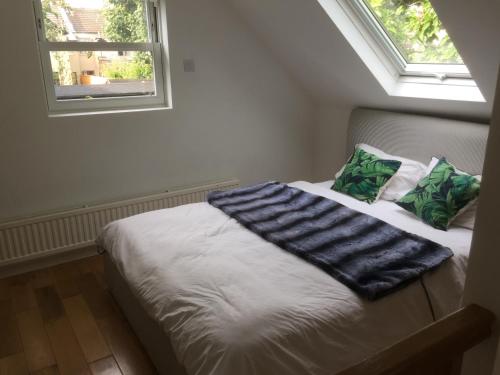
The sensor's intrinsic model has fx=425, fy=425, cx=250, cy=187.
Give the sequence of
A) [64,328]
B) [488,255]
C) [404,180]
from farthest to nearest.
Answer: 1. [404,180]
2. [64,328]
3. [488,255]

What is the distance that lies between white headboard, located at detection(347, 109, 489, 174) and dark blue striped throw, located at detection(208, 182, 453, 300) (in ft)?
2.61

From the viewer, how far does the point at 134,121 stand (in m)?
3.13

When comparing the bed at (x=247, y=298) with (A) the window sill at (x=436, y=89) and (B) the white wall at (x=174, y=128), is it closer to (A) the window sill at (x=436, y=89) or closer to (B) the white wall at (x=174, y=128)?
(A) the window sill at (x=436, y=89)

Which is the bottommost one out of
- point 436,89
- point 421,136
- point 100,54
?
point 421,136

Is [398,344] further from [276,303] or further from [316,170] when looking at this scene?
[316,170]

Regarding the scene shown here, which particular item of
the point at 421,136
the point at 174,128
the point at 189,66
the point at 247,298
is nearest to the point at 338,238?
the point at 247,298

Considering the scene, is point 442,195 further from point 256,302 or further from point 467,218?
point 256,302

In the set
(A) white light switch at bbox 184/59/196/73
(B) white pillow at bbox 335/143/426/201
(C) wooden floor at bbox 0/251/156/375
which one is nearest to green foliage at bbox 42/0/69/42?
(A) white light switch at bbox 184/59/196/73

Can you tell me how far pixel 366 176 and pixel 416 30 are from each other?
3.28ft

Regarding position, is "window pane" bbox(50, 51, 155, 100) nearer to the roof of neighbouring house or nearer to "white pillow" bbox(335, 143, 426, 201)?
the roof of neighbouring house

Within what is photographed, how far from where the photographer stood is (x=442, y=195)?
247cm

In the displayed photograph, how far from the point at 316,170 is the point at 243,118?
1.00m

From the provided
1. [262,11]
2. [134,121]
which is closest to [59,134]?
[134,121]

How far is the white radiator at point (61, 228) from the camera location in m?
2.77
